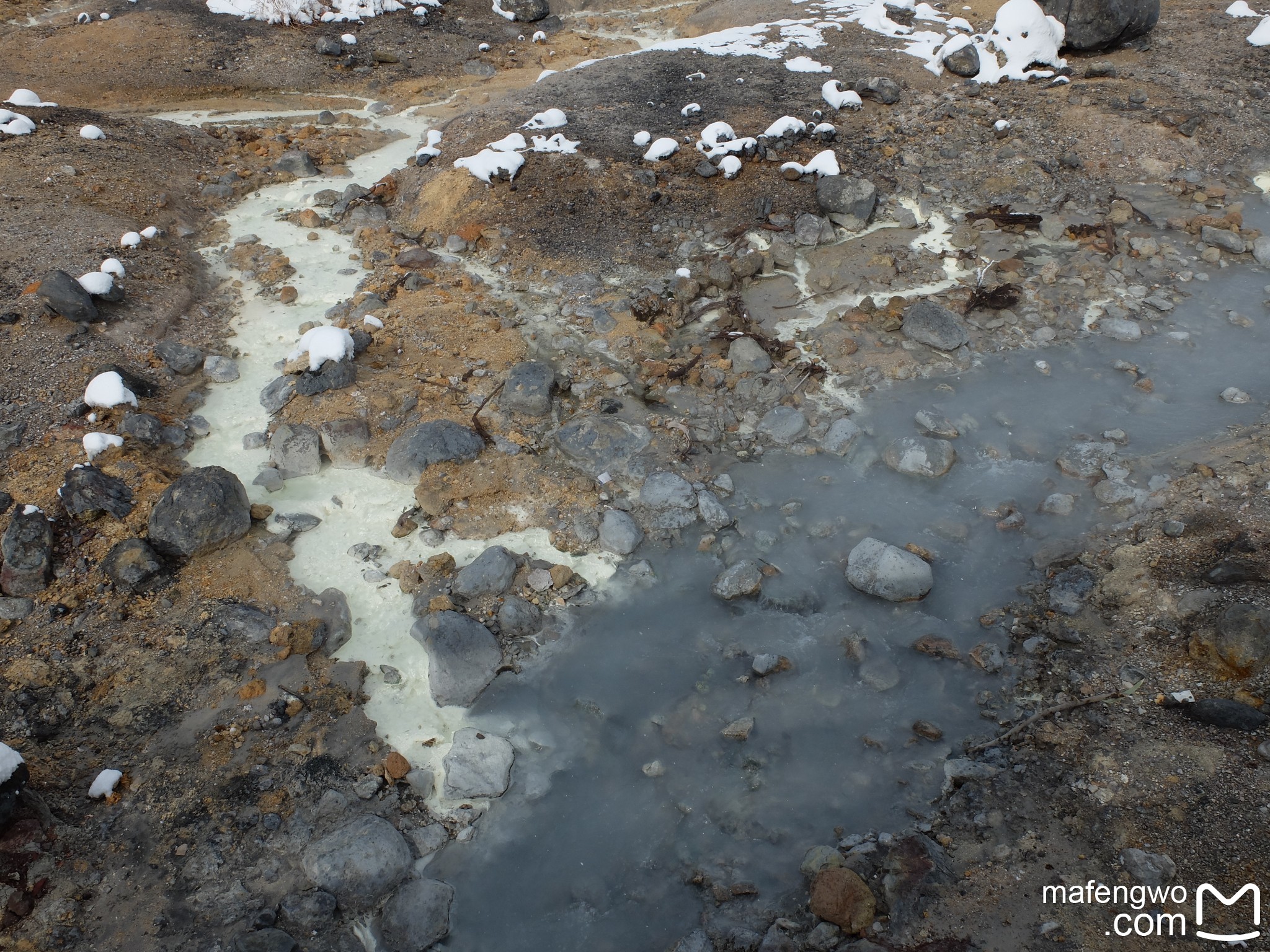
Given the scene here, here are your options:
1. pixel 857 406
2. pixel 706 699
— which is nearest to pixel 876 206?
pixel 857 406

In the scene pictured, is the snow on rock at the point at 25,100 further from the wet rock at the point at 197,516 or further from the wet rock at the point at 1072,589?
the wet rock at the point at 1072,589

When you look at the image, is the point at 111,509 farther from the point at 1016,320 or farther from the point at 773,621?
the point at 1016,320

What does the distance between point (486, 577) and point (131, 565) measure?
2.21 meters

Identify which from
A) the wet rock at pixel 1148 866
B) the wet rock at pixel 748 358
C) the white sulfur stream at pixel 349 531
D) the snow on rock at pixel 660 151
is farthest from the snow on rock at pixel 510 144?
the wet rock at pixel 1148 866

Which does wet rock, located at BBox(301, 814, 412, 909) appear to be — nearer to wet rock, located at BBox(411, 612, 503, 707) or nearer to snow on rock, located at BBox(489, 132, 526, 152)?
wet rock, located at BBox(411, 612, 503, 707)

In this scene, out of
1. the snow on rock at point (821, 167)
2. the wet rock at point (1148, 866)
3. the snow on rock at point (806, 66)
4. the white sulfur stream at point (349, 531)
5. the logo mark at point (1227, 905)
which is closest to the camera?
the logo mark at point (1227, 905)

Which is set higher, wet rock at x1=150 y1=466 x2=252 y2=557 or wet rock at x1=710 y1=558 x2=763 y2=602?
wet rock at x1=150 y1=466 x2=252 y2=557

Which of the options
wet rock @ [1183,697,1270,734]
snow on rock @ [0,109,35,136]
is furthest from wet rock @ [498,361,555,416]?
snow on rock @ [0,109,35,136]

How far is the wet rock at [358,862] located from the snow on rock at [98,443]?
3501mm

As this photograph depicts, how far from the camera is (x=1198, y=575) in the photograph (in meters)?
4.43

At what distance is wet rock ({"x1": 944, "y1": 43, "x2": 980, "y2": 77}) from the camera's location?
970cm

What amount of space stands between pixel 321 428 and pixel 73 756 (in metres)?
2.64

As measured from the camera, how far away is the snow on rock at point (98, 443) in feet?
18.2

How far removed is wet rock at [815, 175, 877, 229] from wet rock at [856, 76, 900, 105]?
2.12 m
